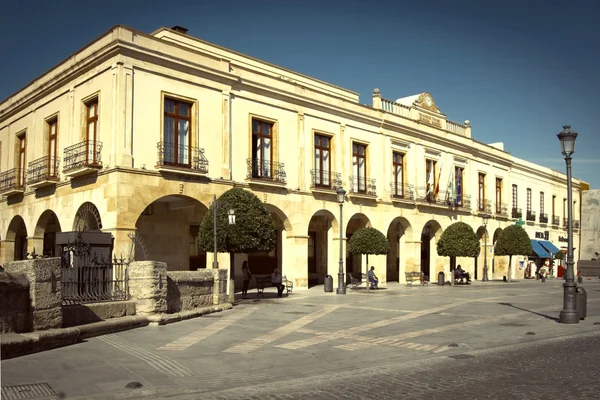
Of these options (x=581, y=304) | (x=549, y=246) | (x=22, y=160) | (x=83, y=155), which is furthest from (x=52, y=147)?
(x=549, y=246)

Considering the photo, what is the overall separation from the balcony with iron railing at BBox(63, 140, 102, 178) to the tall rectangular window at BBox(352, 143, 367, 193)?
1396cm

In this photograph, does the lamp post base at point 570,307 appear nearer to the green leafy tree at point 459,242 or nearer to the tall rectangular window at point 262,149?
the tall rectangular window at point 262,149

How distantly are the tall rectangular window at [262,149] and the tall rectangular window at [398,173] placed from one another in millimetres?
9706

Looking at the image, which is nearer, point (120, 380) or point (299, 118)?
point (120, 380)

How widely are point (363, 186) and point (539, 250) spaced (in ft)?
71.7

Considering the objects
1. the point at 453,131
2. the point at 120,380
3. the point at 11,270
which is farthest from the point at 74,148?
the point at 453,131

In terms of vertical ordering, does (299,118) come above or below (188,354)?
above

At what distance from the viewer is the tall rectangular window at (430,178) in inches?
1423

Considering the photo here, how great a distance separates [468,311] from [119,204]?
39.2ft

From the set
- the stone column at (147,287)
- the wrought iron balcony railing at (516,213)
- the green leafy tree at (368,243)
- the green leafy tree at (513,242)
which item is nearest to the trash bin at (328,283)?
the green leafy tree at (368,243)

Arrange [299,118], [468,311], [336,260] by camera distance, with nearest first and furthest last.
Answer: [468,311]
[299,118]
[336,260]

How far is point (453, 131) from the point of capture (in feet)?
130

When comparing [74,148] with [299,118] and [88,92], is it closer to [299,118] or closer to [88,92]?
[88,92]

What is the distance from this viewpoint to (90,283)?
12.6 meters
